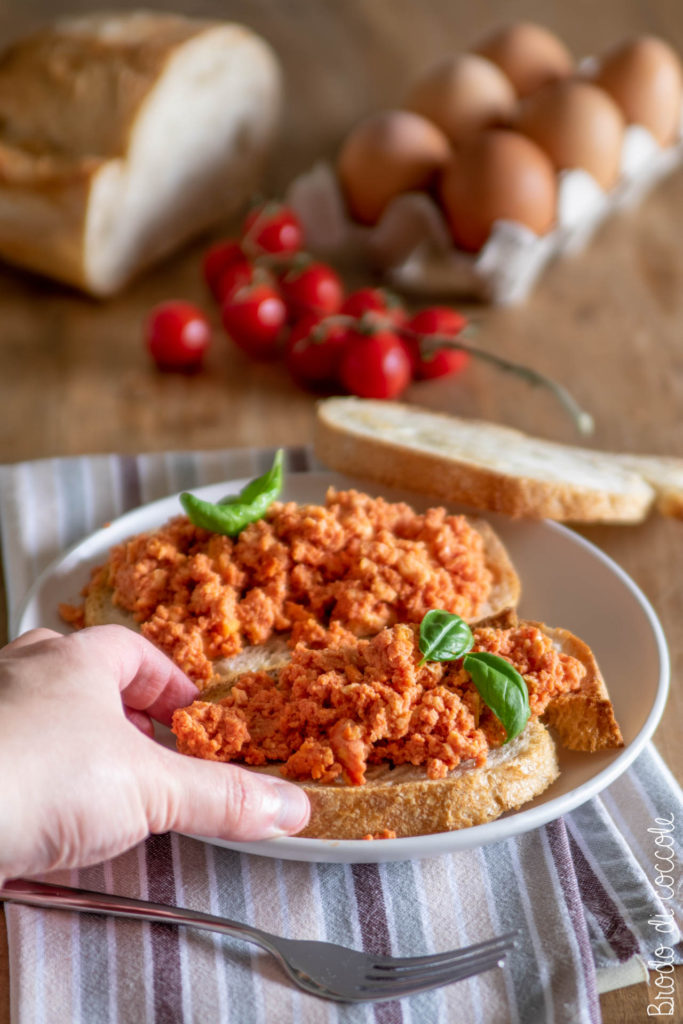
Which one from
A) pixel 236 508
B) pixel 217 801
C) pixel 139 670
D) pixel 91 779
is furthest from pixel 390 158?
pixel 91 779

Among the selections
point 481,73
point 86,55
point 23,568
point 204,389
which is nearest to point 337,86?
point 481,73

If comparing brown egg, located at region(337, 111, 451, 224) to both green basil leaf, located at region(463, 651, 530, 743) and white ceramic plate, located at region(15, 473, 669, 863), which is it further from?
green basil leaf, located at region(463, 651, 530, 743)

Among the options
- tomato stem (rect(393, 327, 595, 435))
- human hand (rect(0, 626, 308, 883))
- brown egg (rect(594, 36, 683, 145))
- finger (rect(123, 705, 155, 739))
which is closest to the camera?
human hand (rect(0, 626, 308, 883))

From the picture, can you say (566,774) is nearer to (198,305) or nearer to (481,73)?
(198,305)

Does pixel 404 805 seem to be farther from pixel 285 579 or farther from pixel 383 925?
pixel 285 579

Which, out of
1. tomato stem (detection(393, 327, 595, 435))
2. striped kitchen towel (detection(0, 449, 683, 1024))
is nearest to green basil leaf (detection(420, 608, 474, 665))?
striped kitchen towel (detection(0, 449, 683, 1024))
